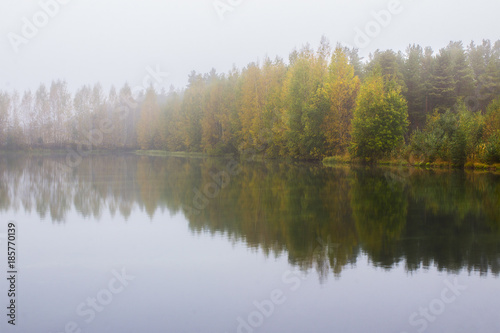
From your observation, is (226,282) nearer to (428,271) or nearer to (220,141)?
(428,271)

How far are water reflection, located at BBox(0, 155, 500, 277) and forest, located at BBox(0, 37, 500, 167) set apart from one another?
12.6 meters

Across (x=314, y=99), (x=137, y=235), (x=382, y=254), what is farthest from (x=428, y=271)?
(x=314, y=99)

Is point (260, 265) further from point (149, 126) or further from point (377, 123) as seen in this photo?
point (149, 126)

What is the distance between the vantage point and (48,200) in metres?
17.1

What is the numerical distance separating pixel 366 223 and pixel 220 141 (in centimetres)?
5269

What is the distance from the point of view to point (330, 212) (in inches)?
520

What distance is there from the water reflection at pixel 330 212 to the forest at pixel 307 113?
12.6 metres

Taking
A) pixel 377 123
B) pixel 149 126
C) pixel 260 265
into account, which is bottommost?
pixel 260 265

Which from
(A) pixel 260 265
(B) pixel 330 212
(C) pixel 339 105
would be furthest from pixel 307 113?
(A) pixel 260 265

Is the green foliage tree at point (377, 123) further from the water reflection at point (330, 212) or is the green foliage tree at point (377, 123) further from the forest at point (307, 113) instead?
the water reflection at point (330, 212)

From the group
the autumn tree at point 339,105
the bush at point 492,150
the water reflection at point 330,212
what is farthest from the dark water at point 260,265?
the autumn tree at point 339,105

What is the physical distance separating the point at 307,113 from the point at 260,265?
35.4 m

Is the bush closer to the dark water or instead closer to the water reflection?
the water reflection

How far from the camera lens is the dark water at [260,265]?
5871mm
